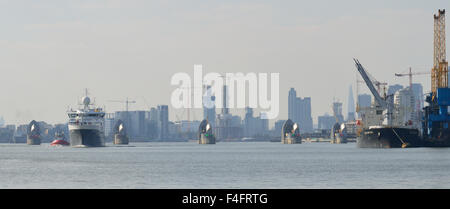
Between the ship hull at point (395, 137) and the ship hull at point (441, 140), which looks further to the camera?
the ship hull at point (395, 137)

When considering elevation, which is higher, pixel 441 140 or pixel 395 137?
pixel 395 137

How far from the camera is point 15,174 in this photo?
88125mm

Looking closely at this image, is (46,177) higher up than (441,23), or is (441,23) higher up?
(441,23)

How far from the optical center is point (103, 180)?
76438 millimetres

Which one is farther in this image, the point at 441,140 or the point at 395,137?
the point at 395,137

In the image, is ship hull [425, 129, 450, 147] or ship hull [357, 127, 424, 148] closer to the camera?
ship hull [425, 129, 450, 147]
